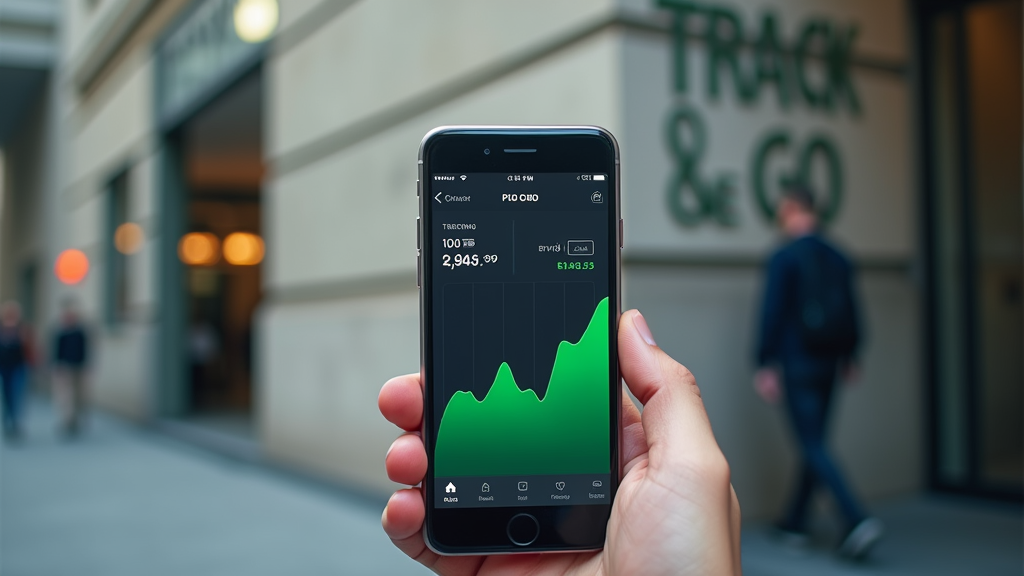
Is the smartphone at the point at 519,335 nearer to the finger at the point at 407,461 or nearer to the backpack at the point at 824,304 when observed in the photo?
the finger at the point at 407,461

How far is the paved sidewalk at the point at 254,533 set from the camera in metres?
4.80

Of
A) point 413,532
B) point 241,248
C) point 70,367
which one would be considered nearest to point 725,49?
point 413,532

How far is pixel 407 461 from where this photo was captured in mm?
1679

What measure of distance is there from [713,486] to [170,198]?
41.8 feet

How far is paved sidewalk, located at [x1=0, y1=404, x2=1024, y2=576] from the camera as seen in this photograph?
189 inches

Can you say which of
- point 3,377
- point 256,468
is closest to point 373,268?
point 256,468

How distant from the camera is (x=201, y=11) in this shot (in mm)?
11367

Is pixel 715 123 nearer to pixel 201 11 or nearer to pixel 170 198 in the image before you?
pixel 201 11

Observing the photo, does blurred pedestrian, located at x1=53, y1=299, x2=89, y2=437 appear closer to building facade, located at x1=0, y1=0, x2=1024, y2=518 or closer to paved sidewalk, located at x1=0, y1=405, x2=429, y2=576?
paved sidewalk, located at x1=0, y1=405, x2=429, y2=576

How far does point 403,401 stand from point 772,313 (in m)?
3.56

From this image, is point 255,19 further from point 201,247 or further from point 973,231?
point 201,247

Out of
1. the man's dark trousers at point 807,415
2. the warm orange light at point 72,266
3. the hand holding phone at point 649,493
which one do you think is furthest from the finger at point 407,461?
the warm orange light at point 72,266

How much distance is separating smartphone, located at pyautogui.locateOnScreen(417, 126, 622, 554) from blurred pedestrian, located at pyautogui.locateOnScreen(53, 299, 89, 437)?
12.2 metres

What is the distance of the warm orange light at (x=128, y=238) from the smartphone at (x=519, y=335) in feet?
43.5
